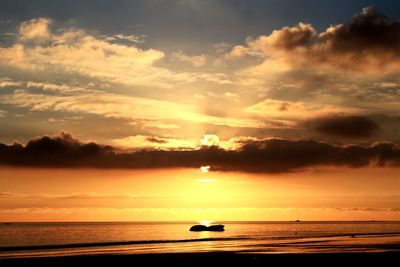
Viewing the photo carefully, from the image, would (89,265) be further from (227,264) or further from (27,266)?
(227,264)

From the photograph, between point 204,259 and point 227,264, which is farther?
point 204,259

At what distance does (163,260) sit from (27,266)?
1743 cm

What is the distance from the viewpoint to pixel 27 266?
60188 mm

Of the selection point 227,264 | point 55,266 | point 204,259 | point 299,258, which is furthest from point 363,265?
point 55,266

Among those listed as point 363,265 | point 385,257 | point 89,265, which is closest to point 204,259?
point 89,265

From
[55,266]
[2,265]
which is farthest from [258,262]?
[2,265]

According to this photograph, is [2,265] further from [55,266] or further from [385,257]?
[385,257]

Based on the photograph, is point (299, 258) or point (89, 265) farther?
point (299, 258)

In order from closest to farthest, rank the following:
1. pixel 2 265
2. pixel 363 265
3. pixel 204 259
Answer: pixel 363 265, pixel 2 265, pixel 204 259

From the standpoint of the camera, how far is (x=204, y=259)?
66.7 metres

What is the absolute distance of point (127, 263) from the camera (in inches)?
2484

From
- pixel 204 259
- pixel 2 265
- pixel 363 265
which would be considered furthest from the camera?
pixel 204 259

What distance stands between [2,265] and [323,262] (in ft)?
131

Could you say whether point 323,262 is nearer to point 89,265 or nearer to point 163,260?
point 163,260
